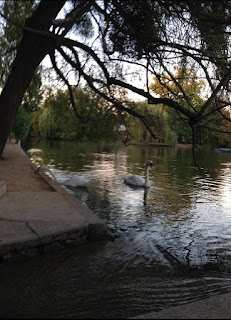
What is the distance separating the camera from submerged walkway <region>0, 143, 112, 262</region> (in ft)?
11.6

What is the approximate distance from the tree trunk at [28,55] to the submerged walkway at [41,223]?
51.8 inches

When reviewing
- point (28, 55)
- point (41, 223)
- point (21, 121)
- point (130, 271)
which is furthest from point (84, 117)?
point (21, 121)

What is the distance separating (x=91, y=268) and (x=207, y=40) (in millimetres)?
Result: 3067

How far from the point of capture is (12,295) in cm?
284

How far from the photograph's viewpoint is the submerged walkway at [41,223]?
3.52m

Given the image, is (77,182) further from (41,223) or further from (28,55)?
(41,223)

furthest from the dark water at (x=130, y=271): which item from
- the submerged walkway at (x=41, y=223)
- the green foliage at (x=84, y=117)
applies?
the green foliage at (x=84, y=117)

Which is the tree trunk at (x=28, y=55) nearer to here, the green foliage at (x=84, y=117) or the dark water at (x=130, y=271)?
the green foliage at (x=84, y=117)

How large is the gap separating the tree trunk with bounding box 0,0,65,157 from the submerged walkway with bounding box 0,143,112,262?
1316mm

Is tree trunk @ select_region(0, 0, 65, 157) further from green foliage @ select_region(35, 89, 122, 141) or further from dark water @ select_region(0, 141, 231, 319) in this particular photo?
dark water @ select_region(0, 141, 231, 319)

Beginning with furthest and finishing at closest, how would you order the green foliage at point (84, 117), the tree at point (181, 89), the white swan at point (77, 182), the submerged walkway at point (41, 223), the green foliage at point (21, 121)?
the green foliage at point (21, 121), the white swan at point (77, 182), the green foliage at point (84, 117), the tree at point (181, 89), the submerged walkway at point (41, 223)

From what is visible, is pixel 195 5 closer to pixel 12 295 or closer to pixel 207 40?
pixel 207 40

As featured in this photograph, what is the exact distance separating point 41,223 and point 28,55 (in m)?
2.88

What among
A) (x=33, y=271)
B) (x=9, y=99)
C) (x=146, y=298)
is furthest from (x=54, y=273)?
(x=9, y=99)
